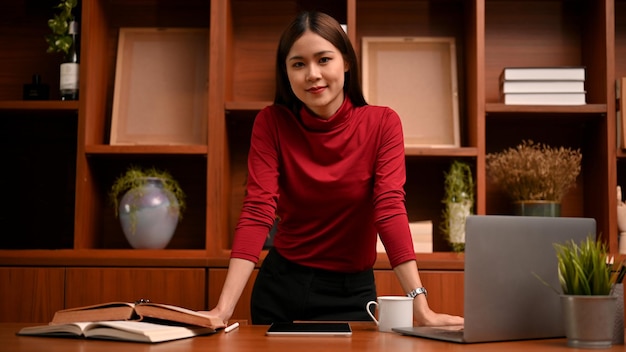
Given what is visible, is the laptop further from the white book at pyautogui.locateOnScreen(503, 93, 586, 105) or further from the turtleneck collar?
the white book at pyautogui.locateOnScreen(503, 93, 586, 105)

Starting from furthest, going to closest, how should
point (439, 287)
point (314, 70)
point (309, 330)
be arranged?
1. point (439, 287)
2. point (314, 70)
3. point (309, 330)

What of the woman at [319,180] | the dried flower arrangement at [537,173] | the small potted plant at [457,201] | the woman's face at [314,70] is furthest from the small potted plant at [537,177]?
the woman's face at [314,70]

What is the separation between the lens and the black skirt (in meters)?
1.91

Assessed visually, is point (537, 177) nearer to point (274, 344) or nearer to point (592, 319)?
point (592, 319)

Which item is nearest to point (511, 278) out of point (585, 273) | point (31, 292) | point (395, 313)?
point (585, 273)

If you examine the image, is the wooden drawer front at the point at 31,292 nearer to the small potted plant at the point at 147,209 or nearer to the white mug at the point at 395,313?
the small potted plant at the point at 147,209

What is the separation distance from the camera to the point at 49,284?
2.76m

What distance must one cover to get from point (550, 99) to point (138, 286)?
5.54 ft

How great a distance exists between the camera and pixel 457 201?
2.87 metres

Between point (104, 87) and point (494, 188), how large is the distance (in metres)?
1.65

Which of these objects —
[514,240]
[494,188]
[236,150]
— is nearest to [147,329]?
[514,240]

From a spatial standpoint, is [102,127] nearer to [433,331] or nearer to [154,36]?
[154,36]

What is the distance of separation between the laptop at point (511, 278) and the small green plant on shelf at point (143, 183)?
1716mm

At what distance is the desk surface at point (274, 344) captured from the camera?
1228 millimetres
